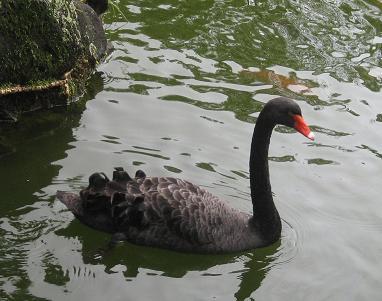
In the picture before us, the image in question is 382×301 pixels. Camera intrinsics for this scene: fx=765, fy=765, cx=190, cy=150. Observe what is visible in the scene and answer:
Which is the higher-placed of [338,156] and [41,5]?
[41,5]

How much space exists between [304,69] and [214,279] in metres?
4.01

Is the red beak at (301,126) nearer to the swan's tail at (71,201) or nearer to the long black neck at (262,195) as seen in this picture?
the long black neck at (262,195)

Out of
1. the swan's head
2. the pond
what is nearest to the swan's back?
the pond

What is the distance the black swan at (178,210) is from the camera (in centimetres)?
519

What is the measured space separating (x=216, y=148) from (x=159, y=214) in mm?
1666

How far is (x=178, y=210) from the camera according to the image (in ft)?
17.0

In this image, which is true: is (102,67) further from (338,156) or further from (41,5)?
(338,156)

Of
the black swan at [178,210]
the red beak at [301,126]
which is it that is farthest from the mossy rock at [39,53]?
the red beak at [301,126]

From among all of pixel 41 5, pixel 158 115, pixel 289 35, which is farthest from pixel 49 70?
pixel 289 35

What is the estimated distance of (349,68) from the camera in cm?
867

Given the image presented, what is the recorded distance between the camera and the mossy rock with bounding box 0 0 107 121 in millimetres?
6750

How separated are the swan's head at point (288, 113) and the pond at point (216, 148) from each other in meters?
0.90

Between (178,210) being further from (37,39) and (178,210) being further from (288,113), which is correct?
(37,39)

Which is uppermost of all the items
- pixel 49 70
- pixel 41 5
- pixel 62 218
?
pixel 41 5
